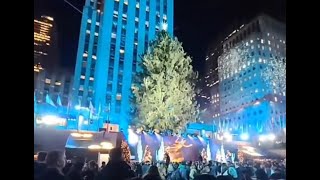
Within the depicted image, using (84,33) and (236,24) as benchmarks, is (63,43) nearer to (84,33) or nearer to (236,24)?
(84,33)

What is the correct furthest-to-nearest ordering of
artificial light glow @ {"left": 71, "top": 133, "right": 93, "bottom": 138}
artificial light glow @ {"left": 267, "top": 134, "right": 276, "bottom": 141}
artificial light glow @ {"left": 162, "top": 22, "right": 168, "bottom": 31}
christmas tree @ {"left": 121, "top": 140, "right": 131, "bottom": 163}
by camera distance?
artificial light glow @ {"left": 162, "top": 22, "right": 168, "bottom": 31} < christmas tree @ {"left": 121, "top": 140, "right": 131, "bottom": 163} < artificial light glow @ {"left": 267, "top": 134, "right": 276, "bottom": 141} < artificial light glow @ {"left": 71, "top": 133, "right": 93, "bottom": 138}

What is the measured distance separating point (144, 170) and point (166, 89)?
1833 mm

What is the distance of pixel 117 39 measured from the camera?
5.95 m

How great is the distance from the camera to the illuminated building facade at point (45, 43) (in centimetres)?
298

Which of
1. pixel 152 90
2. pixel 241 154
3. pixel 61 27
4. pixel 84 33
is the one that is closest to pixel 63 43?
pixel 61 27

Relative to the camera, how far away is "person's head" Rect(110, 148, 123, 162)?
317cm

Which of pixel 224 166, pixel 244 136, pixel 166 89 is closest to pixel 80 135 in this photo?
pixel 224 166

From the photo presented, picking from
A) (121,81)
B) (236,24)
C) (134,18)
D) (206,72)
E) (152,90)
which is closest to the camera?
(236,24)

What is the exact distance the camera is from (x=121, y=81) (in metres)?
6.59

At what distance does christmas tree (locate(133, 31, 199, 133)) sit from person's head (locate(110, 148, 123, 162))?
1.18 meters

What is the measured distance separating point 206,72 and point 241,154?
4.72ft

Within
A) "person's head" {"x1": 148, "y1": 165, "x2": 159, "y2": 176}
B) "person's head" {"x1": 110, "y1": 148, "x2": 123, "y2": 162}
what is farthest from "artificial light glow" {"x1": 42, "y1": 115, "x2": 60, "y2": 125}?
"person's head" {"x1": 148, "y1": 165, "x2": 159, "y2": 176}

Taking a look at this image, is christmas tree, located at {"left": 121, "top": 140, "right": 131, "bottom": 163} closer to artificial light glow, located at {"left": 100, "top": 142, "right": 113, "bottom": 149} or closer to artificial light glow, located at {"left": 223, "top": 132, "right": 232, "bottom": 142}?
artificial light glow, located at {"left": 100, "top": 142, "right": 113, "bottom": 149}

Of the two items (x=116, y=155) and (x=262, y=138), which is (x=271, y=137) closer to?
(x=262, y=138)
